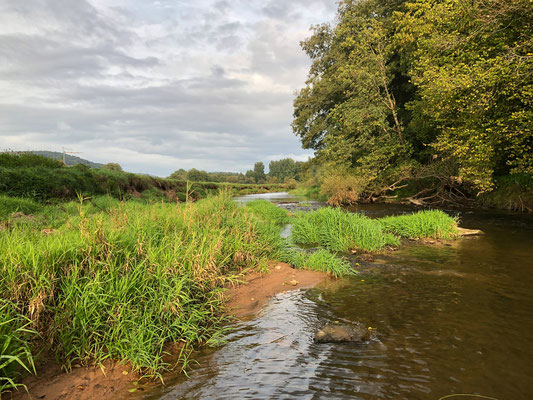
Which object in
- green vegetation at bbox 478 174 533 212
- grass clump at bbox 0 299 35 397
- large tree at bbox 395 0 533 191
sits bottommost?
grass clump at bbox 0 299 35 397

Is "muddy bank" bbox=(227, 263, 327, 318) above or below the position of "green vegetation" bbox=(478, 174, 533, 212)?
below

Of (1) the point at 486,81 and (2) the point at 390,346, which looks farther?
(1) the point at 486,81

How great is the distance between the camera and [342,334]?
470 centimetres

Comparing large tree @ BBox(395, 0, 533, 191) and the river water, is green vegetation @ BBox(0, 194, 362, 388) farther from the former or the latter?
large tree @ BBox(395, 0, 533, 191)

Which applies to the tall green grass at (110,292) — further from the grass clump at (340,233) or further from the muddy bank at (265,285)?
the grass clump at (340,233)

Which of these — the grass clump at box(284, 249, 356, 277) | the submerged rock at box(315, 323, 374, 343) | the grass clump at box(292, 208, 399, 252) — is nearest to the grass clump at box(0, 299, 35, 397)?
the submerged rock at box(315, 323, 374, 343)

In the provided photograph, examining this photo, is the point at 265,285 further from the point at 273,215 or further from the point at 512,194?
the point at 512,194

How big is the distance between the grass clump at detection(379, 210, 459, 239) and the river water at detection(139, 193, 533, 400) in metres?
4.51

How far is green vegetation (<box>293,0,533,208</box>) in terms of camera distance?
13516 mm

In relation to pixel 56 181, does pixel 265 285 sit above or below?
below

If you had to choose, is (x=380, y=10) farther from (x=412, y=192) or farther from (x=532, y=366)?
(x=532, y=366)

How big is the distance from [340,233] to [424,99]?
15591 mm

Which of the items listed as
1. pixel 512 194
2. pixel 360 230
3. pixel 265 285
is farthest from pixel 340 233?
pixel 512 194

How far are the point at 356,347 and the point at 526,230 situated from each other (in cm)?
1402
